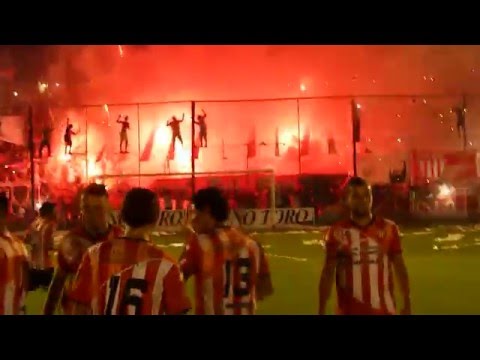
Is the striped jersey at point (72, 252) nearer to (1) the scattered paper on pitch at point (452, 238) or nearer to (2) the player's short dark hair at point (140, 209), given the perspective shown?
(2) the player's short dark hair at point (140, 209)

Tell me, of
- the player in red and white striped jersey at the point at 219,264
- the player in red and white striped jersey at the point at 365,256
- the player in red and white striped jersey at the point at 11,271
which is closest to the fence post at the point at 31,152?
the player in red and white striped jersey at the point at 11,271

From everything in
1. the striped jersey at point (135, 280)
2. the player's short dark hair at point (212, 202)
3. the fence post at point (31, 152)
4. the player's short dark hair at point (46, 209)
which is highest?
the fence post at point (31, 152)

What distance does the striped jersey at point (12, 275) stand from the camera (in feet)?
13.3

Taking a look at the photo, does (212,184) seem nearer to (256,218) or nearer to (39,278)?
(256,218)

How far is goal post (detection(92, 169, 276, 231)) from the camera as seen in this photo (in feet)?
18.4

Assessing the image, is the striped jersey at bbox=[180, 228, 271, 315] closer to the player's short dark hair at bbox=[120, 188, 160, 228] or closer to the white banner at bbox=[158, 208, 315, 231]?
the player's short dark hair at bbox=[120, 188, 160, 228]

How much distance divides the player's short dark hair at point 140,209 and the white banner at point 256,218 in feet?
7.59

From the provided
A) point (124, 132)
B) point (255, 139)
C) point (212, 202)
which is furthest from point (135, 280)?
point (255, 139)

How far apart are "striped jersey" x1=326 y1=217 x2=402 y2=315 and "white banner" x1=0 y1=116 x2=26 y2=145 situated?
2934 mm
